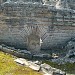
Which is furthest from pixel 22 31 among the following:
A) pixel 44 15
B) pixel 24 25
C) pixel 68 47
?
pixel 68 47

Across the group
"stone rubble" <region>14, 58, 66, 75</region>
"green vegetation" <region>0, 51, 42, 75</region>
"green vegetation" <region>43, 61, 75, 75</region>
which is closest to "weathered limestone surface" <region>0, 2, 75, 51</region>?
"green vegetation" <region>43, 61, 75, 75</region>

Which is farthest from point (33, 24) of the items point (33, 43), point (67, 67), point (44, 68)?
point (44, 68)

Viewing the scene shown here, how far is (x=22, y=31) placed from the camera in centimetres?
3538

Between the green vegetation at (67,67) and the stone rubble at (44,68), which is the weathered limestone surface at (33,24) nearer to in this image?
the green vegetation at (67,67)

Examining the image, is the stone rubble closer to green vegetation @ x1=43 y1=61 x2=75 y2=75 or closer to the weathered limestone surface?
green vegetation @ x1=43 y1=61 x2=75 y2=75

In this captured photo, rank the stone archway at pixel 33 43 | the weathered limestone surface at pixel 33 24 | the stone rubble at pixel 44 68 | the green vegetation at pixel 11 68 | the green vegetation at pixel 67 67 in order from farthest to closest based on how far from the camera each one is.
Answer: the stone archway at pixel 33 43 < the weathered limestone surface at pixel 33 24 < the green vegetation at pixel 67 67 < the stone rubble at pixel 44 68 < the green vegetation at pixel 11 68

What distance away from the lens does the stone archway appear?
35.5 m

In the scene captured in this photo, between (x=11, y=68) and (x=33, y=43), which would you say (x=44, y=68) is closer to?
(x=11, y=68)

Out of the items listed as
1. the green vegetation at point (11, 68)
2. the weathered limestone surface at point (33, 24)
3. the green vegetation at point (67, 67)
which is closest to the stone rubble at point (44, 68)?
the green vegetation at point (11, 68)

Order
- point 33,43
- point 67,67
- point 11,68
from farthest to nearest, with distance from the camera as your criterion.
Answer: point 33,43 < point 67,67 < point 11,68

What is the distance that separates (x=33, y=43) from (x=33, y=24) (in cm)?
200

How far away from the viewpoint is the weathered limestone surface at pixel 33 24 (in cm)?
3497

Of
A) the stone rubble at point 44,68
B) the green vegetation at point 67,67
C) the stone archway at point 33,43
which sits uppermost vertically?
the stone rubble at point 44,68

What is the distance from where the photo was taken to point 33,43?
1399 inches
